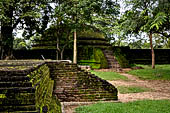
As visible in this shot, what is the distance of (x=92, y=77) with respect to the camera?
5.11 metres

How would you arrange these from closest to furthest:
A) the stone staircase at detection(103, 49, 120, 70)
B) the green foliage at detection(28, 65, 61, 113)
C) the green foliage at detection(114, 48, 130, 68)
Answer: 1. the green foliage at detection(28, 65, 61, 113)
2. the stone staircase at detection(103, 49, 120, 70)
3. the green foliage at detection(114, 48, 130, 68)

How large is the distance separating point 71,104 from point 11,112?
298cm

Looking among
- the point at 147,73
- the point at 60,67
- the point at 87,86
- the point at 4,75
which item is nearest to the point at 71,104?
the point at 87,86

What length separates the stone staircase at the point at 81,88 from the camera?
4957mm

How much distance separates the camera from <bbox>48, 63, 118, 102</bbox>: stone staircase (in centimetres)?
496

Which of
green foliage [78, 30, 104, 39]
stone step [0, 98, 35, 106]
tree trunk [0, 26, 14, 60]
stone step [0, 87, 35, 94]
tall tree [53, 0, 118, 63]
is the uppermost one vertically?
tall tree [53, 0, 118, 63]

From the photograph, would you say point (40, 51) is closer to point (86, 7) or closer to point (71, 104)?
point (86, 7)

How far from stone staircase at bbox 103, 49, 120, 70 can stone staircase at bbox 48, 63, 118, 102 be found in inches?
325

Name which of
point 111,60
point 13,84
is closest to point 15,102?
point 13,84

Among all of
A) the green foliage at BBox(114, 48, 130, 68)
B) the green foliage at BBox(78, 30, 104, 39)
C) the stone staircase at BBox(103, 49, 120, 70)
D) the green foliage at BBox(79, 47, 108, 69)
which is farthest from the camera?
the green foliage at BBox(78, 30, 104, 39)

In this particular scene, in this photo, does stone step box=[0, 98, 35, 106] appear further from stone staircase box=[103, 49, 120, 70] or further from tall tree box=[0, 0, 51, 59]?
stone staircase box=[103, 49, 120, 70]

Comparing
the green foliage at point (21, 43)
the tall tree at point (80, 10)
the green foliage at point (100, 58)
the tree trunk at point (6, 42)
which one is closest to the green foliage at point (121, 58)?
the green foliage at point (100, 58)

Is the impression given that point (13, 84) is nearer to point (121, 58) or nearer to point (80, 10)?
point (80, 10)

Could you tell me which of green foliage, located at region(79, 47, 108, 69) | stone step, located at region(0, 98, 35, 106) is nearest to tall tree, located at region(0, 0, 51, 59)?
green foliage, located at region(79, 47, 108, 69)
